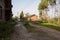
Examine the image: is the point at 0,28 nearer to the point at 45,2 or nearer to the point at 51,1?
the point at 51,1

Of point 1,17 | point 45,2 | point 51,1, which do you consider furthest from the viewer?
point 45,2

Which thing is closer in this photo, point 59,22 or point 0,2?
point 0,2

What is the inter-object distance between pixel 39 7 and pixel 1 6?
4886 centimetres

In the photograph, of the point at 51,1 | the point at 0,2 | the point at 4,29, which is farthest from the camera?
the point at 51,1

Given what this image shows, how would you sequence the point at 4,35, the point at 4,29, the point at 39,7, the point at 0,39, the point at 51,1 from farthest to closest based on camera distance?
the point at 39,7 → the point at 51,1 → the point at 4,29 → the point at 4,35 → the point at 0,39

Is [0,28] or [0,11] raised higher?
[0,11]

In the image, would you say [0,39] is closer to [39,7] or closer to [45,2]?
[45,2]

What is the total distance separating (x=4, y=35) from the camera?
9586 mm

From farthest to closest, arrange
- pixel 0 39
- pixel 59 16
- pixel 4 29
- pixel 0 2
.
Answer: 1. pixel 59 16
2. pixel 0 2
3. pixel 4 29
4. pixel 0 39

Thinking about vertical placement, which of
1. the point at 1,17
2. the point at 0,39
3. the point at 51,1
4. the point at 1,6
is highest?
the point at 51,1

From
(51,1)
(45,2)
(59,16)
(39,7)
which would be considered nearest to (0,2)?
(59,16)

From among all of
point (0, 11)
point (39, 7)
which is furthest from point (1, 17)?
point (39, 7)

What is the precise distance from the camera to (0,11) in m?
15.3

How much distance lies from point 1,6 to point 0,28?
4715mm
